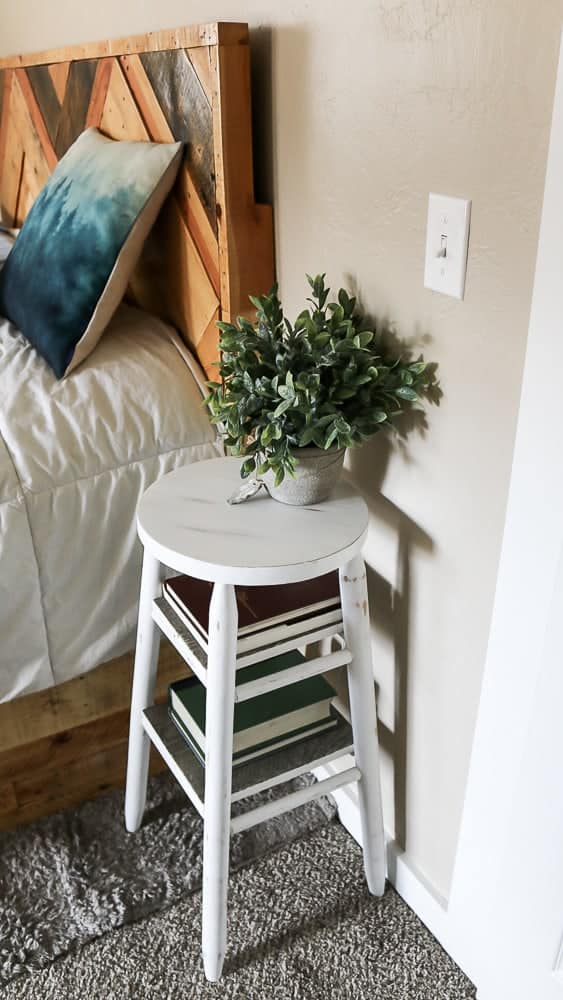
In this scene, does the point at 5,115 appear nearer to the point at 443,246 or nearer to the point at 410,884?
the point at 443,246

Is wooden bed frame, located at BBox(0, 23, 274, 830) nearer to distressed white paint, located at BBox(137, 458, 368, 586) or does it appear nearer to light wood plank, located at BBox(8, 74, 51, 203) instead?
light wood plank, located at BBox(8, 74, 51, 203)

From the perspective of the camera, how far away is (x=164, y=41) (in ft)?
4.21

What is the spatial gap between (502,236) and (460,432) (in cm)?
24

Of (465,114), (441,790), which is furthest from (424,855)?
(465,114)

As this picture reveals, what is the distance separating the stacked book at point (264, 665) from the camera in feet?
3.61

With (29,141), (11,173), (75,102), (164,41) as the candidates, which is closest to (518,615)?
(164,41)

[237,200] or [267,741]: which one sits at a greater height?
[237,200]

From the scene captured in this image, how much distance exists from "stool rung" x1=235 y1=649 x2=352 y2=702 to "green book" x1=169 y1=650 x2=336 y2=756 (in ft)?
0.29

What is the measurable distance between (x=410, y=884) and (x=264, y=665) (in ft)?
1.45

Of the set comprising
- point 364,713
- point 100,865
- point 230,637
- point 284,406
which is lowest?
point 100,865

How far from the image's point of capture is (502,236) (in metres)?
0.86

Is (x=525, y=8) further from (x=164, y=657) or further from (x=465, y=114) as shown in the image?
(x=164, y=657)

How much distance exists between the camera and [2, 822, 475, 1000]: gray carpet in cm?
122

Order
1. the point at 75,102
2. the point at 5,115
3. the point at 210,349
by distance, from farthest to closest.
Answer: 1. the point at 5,115
2. the point at 75,102
3. the point at 210,349
